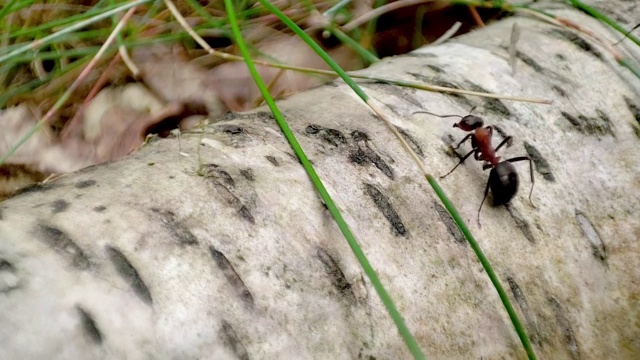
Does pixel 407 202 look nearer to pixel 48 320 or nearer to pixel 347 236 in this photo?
pixel 347 236

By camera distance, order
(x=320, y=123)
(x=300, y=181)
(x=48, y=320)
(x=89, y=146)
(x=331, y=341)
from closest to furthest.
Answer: (x=48, y=320) → (x=331, y=341) → (x=300, y=181) → (x=320, y=123) → (x=89, y=146)

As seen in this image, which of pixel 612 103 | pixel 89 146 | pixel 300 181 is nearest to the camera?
pixel 300 181

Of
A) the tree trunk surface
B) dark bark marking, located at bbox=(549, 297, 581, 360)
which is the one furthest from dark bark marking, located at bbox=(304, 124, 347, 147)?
dark bark marking, located at bbox=(549, 297, 581, 360)

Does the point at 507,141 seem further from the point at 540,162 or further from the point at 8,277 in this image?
the point at 8,277

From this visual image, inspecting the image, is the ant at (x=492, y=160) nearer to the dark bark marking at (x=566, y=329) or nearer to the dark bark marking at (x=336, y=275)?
the dark bark marking at (x=566, y=329)

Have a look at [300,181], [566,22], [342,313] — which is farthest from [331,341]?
[566,22]

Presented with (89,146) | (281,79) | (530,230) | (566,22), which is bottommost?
(89,146)

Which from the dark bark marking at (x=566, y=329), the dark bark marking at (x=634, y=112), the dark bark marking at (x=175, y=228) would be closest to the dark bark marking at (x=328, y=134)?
the dark bark marking at (x=175, y=228)
